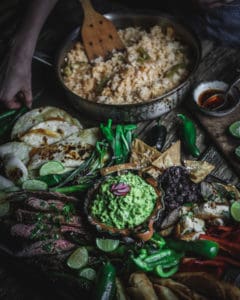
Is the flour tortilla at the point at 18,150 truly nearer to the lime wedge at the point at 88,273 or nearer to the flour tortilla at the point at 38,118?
the flour tortilla at the point at 38,118

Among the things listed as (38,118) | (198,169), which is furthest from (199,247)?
(38,118)

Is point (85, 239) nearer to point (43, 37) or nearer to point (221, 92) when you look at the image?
point (221, 92)

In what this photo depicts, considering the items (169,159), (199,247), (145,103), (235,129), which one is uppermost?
(145,103)

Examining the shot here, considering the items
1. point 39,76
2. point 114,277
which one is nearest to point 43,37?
point 39,76

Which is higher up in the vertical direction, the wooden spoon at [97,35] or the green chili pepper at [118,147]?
the wooden spoon at [97,35]

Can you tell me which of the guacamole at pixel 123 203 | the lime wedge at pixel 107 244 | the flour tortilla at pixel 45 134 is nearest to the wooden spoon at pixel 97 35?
the flour tortilla at pixel 45 134

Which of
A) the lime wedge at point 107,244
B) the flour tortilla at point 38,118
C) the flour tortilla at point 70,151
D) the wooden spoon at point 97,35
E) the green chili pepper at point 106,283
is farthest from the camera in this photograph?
the wooden spoon at point 97,35

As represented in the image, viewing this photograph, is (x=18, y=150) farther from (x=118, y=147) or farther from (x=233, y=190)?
(x=233, y=190)
